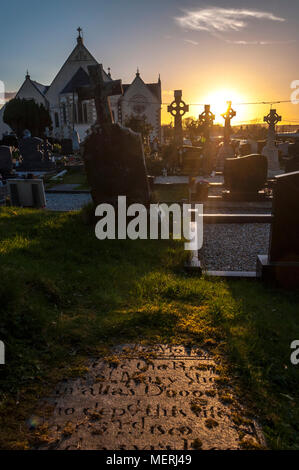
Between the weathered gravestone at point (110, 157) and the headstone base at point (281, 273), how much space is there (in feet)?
11.7

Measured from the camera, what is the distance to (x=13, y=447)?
1.97 meters

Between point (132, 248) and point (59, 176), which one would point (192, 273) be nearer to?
point (132, 248)

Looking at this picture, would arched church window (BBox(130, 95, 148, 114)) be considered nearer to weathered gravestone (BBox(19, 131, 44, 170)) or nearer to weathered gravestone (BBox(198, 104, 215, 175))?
weathered gravestone (BBox(198, 104, 215, 175))

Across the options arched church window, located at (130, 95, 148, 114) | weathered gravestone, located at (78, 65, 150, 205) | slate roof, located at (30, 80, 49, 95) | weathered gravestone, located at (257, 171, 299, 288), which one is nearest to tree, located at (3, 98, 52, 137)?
slate roof, located at (30, 80, 49, 95)

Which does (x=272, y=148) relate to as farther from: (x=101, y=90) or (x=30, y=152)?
(x=101, y=90)

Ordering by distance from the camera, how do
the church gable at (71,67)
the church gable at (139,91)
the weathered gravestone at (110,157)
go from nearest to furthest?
the weathered gravestone at (110,157)
the church gable at (71,67)
the church gable at (139,91)

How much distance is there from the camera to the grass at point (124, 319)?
2457 mm

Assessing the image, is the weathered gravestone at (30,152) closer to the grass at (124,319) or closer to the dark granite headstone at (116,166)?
the dark granite headstone at (116,166)

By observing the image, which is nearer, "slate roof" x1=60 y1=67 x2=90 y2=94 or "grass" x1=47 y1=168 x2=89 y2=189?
"grass" x1=47 y1=168 x2=89 y2=189

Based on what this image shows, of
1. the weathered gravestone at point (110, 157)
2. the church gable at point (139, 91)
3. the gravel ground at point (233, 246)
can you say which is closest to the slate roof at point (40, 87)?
the church gable at point (139, 91)

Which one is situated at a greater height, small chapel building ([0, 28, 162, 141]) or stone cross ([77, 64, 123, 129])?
small chapel building ([0, 28, 162, 141])

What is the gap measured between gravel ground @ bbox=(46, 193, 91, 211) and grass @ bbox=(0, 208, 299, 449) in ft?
16.5

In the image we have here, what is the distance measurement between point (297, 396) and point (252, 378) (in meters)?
0.35

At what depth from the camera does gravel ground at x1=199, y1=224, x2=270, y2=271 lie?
5895 mm
